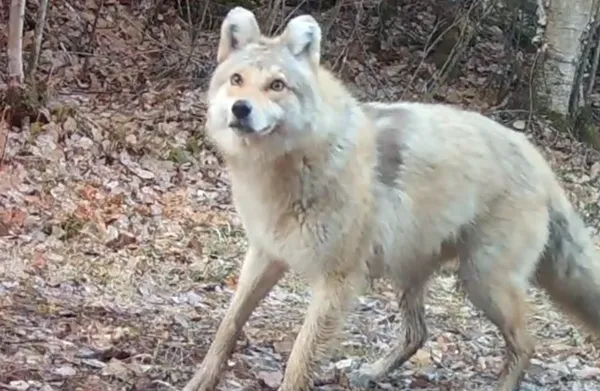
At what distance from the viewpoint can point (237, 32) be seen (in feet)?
16.1

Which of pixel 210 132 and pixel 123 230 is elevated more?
pixel 210 132

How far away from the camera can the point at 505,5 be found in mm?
13016

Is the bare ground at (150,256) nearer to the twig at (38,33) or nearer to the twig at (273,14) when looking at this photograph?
the twig at (38,33)

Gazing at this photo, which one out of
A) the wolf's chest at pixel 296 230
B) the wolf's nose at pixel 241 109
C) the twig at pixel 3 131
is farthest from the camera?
the twig at pixel 3 131

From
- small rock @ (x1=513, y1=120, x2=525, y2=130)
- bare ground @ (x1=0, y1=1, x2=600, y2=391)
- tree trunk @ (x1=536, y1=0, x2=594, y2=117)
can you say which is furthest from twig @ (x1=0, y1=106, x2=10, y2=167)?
tree trunk @ (x1=536, y1=0, x2=594, y2=117)

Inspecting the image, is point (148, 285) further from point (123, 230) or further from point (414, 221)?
point (414, 221)

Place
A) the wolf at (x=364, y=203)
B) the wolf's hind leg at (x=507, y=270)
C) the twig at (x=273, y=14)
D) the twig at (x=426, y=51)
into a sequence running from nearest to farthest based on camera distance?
1. the wolf at (x=364, y=203)
2. the wolf's hind leg at (x=507, y=270)
3. the twig at (x=273, y=14)
4. the twig at (x=426, y=51)

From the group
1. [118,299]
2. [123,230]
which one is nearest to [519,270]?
[118,299]

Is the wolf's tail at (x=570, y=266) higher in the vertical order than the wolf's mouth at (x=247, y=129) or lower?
lower

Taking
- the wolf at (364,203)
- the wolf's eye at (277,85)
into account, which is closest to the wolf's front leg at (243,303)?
the wolf at (364,203)

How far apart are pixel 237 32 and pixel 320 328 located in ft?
4.54

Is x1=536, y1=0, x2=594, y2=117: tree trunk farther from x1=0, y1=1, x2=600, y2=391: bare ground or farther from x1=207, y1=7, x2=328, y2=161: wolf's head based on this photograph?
x1=207, y1=7, x2=328, y2=161: wolf's head

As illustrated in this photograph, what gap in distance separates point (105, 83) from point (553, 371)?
6637 millimetres

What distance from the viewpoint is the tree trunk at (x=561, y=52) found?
37.6 feet
